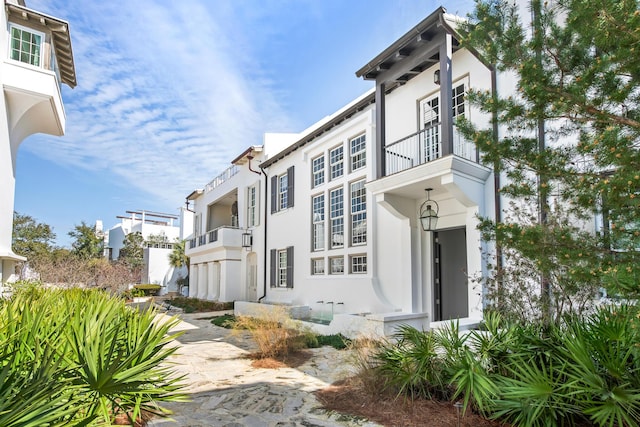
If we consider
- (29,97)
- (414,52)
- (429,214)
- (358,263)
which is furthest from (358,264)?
(29,97)

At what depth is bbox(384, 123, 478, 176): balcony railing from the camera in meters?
10.7

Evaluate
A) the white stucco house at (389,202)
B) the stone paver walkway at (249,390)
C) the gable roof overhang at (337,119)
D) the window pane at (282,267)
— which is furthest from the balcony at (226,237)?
the stone paver walkway at (249,390)

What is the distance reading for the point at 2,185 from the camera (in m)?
13.0

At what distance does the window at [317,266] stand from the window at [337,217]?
120cm

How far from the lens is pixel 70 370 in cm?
354

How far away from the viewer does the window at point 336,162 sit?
15724 millimetres

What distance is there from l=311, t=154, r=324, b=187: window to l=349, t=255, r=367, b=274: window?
3677 mm

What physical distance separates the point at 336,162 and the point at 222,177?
14.1 meters

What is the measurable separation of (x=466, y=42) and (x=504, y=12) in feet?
1.75

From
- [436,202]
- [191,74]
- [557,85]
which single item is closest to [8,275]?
[191,74]

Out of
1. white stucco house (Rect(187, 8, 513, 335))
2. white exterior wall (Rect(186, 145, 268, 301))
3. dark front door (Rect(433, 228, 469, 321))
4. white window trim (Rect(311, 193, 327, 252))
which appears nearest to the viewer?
white stucco house (Rect(187, 8, 513, 335))

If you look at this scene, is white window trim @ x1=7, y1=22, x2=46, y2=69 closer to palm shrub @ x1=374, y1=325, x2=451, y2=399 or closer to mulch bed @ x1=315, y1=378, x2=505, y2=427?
mulch bed @ x1=315, y1=378, x2=505, y2=427

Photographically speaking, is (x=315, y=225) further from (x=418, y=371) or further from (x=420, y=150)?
(x=418, y=371)

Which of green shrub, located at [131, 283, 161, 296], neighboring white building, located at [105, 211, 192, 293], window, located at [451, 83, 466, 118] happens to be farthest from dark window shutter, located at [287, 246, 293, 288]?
green shrub, located at [131, 283, 161, 296]
